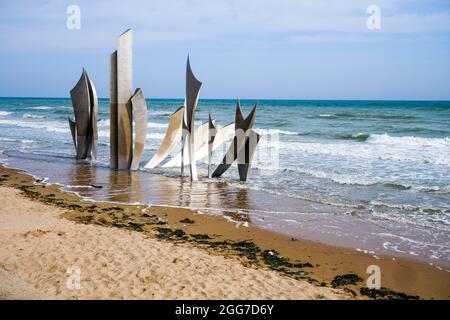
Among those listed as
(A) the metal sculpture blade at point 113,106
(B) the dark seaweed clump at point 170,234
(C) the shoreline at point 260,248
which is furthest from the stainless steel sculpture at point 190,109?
(B) the dark seaweed clump at point 170,234

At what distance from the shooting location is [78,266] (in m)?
4.88

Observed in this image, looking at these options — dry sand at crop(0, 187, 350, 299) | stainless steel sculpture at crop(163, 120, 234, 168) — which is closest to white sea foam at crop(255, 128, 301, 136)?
stainless steel sculpture at crop(163, 120, 234, 168)

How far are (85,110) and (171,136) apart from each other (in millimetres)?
2449

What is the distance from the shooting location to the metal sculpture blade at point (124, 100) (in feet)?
35.5

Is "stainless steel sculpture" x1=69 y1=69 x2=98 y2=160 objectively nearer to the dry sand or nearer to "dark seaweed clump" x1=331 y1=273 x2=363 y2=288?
the dry sand

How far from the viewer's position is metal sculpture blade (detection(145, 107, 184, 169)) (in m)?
11.5

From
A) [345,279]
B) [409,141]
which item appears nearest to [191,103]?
[345,279]

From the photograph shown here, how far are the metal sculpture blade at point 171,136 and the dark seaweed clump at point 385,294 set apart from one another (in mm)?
7418

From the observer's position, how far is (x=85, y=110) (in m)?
12.3

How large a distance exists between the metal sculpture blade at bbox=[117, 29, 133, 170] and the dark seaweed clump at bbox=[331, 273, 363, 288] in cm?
752

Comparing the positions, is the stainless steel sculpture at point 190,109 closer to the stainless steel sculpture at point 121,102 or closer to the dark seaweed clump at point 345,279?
the stainless steel sculpture at point 121,102
